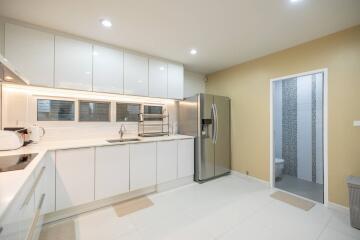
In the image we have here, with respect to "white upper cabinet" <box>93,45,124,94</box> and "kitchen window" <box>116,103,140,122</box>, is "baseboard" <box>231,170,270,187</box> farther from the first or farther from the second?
"white upper cabinet" <box>93,45,124,94</box>

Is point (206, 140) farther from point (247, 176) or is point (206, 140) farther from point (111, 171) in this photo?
point (111, 171)

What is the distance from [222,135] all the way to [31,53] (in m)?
3.44

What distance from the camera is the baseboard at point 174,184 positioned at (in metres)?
2.88

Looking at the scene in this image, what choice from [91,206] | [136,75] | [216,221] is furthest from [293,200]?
[136,75]

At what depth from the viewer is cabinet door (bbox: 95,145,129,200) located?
2.24 m

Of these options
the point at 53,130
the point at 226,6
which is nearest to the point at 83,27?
the point at 53,130

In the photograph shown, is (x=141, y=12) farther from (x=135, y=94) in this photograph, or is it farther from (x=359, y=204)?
(x=359, y=204)

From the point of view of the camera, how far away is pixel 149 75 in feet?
9.98

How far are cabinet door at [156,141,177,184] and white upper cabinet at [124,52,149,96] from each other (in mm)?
1035

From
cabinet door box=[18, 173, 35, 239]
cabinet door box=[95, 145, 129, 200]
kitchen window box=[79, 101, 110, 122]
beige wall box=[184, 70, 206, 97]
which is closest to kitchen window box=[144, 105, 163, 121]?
kitchen window box=[79, 101, 110, 122]

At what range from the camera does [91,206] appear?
7.39 feet

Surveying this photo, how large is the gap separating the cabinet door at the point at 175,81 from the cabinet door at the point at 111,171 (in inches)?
59.1

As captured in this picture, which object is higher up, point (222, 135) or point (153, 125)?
point (153, 125)

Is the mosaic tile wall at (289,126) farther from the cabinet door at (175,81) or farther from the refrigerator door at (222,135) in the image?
the cabinet door at (175,81)
